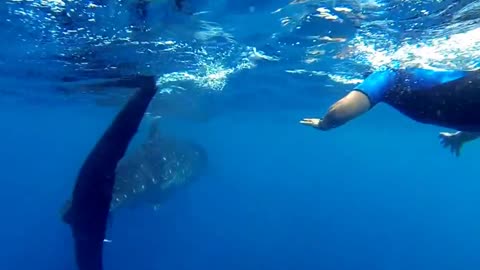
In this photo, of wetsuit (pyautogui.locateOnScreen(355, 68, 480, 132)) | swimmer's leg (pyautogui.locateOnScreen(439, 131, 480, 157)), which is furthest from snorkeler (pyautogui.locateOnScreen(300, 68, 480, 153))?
swimmer's leg (pyautogui.locateOnScreen(439, 131, 480, 157))

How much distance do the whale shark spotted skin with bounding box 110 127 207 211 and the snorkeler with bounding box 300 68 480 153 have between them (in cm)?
1371

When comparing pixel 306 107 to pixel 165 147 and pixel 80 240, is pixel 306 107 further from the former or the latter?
pixel 80 240

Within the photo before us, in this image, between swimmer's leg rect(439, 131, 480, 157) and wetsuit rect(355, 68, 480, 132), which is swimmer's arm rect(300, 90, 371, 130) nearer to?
wetsuit rect(355, 68, 480, 132)

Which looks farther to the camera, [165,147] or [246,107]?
[246,107]

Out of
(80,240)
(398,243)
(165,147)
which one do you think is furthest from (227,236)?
(80,240)

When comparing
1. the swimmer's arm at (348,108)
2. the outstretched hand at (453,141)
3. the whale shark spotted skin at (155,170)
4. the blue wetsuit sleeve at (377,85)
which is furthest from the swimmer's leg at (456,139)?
the whale shark spotted skin at (155,170)

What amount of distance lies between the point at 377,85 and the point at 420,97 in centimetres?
62

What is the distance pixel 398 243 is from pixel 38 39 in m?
65.1

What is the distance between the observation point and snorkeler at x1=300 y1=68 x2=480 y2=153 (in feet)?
15.5

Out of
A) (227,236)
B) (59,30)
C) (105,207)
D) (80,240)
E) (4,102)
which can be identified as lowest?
(227,236)

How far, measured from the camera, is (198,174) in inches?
976

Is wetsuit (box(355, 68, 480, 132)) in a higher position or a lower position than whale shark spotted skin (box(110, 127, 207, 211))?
higher

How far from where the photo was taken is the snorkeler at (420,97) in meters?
4.73

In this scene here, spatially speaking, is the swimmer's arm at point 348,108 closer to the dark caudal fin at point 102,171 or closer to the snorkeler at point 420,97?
the snorkeler at point 420,97
